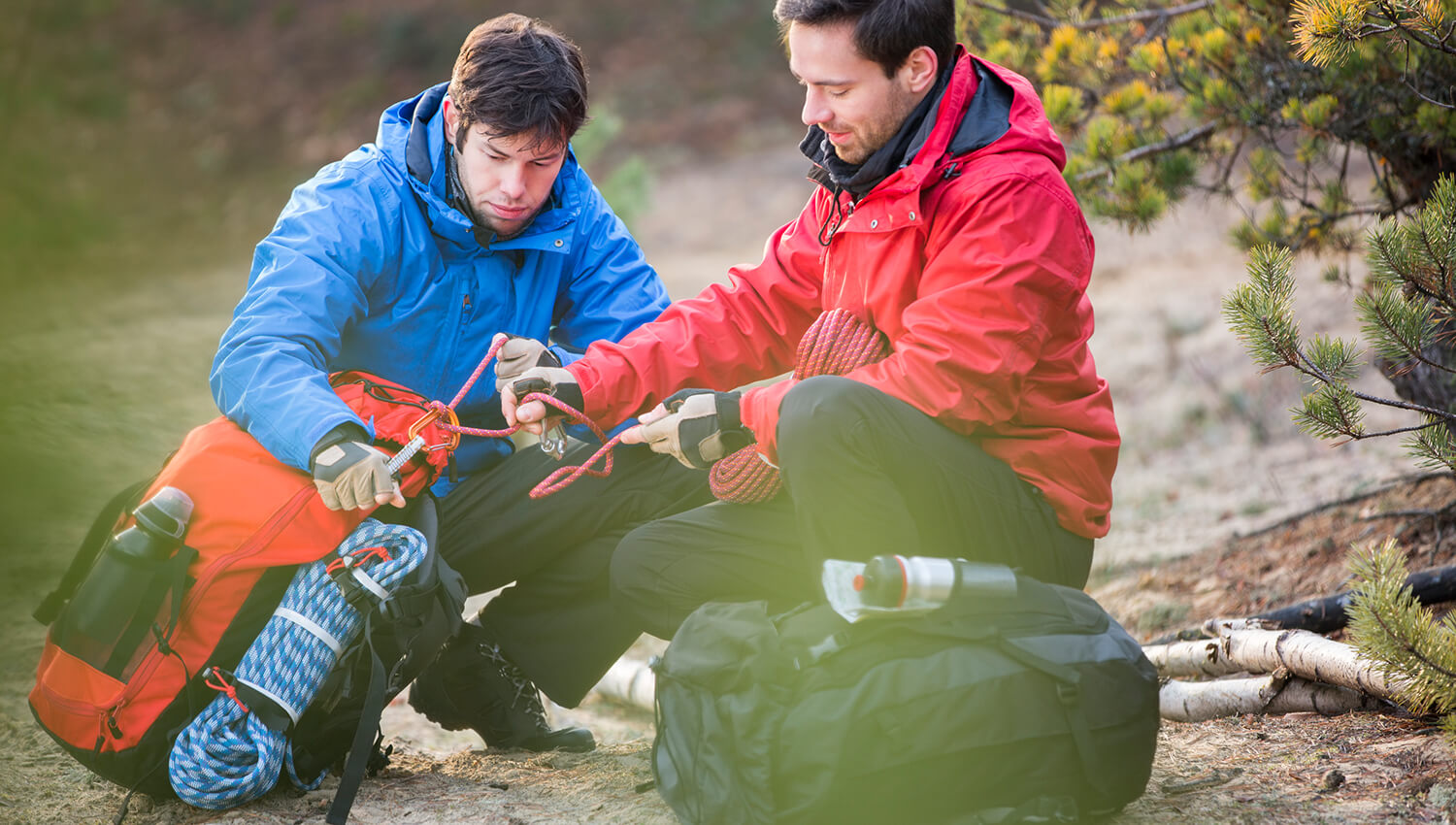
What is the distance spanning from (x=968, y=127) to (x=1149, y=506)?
11.0 ft

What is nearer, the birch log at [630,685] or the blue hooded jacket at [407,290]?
the blue hooded jacket at [407,290]

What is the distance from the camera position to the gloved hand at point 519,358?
2613mm

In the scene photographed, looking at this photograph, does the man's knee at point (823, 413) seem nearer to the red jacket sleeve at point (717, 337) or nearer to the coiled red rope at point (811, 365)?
the coiled red rope at point (811, 365)

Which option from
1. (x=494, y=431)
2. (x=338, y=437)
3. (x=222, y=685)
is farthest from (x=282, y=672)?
(x=494, y=431)

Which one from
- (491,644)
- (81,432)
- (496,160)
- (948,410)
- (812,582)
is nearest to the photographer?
(948,410)

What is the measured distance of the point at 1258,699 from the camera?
2.58 metres

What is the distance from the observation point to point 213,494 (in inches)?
86.0

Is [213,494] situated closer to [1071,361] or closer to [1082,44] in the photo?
[1071,361]

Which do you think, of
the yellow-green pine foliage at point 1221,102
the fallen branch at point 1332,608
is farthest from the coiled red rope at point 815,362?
the yellow-green pine foliage at point 1221,102

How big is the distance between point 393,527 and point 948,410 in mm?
1113

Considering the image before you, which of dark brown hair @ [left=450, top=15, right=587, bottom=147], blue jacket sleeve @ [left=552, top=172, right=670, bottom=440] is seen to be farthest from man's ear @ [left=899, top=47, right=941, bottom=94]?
blue jacket sleeve @ [left=552, top=172, right=670, bottom=440]

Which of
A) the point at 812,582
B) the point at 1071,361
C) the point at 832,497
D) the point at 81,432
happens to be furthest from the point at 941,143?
the point at 81,432

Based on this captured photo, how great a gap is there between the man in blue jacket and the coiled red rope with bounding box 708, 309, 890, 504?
0.42 metres

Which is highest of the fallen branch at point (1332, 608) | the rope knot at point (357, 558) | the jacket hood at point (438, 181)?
the jacket hood at point (438, 181)
